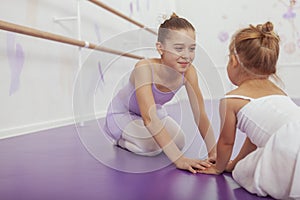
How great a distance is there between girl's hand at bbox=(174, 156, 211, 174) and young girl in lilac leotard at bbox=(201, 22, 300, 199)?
0.05 meters

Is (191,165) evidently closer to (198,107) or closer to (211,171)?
(211,171)

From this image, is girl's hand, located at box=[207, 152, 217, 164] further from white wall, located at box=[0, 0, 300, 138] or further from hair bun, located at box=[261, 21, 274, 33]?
hair bun, located at box=[261, 21, 274, 33]

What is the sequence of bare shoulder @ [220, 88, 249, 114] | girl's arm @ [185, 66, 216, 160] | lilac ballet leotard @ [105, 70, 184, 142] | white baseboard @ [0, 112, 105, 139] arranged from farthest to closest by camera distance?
1. white baseboard @ [0, 112, 105, 139]
2. lilac ballet leotard @ [105, 70, 184, 142]
3. girl's arm @ [185, 66, 216, 160]
4. bare shoulder @ [220, 88, 249, 114]

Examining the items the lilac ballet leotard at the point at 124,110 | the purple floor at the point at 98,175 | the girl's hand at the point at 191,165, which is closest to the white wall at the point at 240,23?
the lilac ballet leotard at the point at 124,110

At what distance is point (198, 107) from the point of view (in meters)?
1.13

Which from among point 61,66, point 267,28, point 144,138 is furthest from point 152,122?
point 61,66

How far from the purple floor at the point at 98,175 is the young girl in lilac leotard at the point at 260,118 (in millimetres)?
49

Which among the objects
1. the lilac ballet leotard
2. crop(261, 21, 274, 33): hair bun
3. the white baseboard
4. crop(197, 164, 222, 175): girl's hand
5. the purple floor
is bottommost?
the purple floor

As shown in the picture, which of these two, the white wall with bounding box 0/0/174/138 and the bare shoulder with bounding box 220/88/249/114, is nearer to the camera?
the bare shoulder with bounding box 220/88/249/114

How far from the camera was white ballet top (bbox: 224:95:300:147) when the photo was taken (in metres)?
0.73

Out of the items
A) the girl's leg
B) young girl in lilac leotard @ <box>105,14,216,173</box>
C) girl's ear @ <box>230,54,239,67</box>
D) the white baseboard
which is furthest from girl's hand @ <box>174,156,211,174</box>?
the white baseboard

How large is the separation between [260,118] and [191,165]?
0.23 meters

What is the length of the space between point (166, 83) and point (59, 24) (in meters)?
0.98

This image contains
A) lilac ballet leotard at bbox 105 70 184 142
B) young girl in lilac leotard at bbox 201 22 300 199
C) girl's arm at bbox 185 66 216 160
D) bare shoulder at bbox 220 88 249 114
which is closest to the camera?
young girl in lilac leotard at bbox 201 22 300 199
